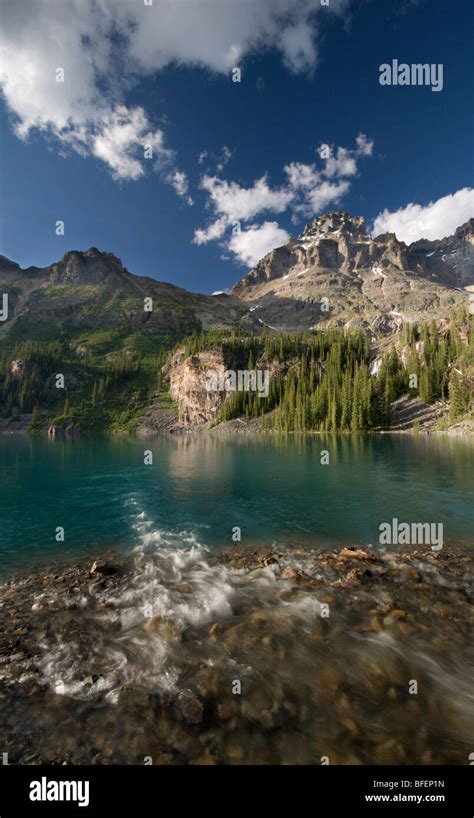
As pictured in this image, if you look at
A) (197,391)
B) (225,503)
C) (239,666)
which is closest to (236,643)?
(239,666)

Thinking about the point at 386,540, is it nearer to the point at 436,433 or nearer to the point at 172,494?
the point at 172,494

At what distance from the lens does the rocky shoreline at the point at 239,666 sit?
6.32 metres

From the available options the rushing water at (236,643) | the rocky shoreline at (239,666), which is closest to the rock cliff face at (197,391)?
the rushing water at (236,643)

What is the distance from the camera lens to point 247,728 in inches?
266

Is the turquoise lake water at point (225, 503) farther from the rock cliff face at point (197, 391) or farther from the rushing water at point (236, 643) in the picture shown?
the rock cliff face at point (197, 391)

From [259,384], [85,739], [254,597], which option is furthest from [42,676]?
[259,384]

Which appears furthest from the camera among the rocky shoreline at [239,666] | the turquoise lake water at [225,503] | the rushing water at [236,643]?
the turquoise lake water at [225,503]

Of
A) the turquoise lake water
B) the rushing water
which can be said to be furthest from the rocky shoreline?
the turquoise lake water

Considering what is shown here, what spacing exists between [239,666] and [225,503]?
21.4m

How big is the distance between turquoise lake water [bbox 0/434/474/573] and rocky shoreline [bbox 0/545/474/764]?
233 inches

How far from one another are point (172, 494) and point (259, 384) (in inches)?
5335

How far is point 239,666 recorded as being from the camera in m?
8.70

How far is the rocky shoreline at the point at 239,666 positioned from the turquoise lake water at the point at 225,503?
5.91m

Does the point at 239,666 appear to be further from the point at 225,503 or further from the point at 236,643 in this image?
the point at 225,503
